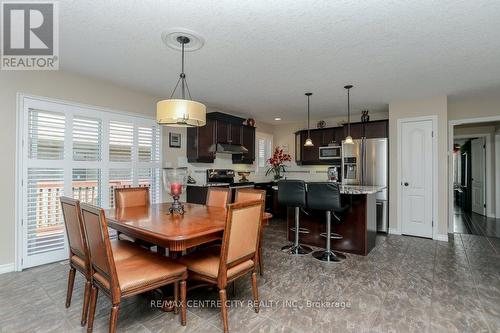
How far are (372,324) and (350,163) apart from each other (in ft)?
12.2

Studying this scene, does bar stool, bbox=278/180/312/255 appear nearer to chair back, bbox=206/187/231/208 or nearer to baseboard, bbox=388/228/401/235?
chair back, bbox=206/187/231/208

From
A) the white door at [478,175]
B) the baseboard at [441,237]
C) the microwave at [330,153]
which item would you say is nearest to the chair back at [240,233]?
the baseboard at [441,237]

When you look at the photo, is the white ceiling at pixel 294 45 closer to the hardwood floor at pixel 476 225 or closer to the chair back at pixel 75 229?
the chair back at pixel 75 229

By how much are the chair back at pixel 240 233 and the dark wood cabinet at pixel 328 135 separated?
3913mm

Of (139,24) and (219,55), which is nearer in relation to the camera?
(139,24)

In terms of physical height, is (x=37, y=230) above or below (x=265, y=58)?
below

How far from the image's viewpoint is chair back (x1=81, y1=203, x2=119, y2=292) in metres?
1.62

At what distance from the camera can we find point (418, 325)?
6.54ft

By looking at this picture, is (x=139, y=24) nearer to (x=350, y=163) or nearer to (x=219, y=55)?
(x=219, y=55)

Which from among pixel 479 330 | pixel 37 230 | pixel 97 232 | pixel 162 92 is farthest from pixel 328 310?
pixel 162 92

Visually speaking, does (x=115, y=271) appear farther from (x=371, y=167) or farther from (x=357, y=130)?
(x=357, y=130)

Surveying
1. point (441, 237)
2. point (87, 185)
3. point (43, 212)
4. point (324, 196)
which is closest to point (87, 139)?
point (87, 185)

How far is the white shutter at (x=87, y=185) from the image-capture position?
3.50 m

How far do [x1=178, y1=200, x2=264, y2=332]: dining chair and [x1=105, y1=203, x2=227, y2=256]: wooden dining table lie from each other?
0.55 feet
